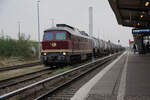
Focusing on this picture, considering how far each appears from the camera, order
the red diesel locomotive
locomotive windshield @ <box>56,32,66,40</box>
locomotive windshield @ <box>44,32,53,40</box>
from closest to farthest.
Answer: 1. the red diesel locomotive
2. locomotive windshield @ <box>56,32,66,40</box>
3. locomotive windshield @ <box>44,32,53,40</box>

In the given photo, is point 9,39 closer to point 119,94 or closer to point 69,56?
point 69,56

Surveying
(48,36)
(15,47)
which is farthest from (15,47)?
(48,36)

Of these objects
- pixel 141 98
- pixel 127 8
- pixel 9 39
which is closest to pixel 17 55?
pixel 9 39

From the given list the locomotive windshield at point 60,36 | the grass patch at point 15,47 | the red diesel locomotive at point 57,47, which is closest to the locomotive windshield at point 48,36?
the red diesel locomotive at point 57,47

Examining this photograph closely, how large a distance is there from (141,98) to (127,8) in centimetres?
1738

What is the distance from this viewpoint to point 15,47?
30828 mm

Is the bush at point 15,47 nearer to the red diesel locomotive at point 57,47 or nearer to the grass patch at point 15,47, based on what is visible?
the grass patch at point 15,47

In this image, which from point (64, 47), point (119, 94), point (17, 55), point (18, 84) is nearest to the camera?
point (119, 94)

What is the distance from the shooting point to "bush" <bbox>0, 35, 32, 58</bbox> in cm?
2970

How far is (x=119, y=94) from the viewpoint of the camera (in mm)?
6727

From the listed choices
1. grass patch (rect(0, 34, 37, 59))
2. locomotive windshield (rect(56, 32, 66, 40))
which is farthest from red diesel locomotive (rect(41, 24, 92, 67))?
grass patch (rect(0, 34, 37, 59))

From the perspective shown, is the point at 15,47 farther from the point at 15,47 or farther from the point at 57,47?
the point at 57,47

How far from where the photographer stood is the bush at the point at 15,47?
1169 inches

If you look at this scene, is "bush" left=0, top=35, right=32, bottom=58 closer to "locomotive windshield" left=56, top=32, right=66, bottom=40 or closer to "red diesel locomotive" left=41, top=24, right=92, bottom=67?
"red diesel locomotive" left=41, top=24, right=92, bottom=67
